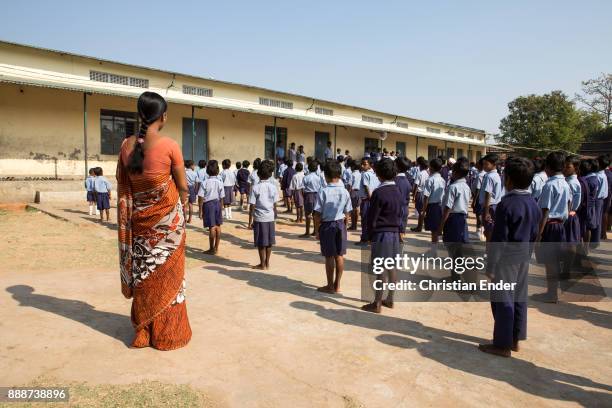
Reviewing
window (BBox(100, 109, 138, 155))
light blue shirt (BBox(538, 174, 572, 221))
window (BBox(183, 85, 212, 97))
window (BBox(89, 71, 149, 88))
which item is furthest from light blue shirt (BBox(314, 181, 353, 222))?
window (BBox(183, 85, 212, 97))

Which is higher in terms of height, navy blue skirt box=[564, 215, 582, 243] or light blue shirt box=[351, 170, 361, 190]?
light blue shirt box=[351, 170, 361, 190]

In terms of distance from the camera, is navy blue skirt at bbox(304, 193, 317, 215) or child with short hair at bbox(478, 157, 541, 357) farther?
navy blue skirt at bbox(304, 193, 317, 215)

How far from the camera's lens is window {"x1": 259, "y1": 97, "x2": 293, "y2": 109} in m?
20.4

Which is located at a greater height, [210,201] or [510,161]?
[510,161]

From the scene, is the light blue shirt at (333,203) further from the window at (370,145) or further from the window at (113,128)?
the window at (370,145)

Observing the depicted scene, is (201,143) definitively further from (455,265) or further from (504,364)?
(504,364)

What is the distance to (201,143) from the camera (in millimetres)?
17031

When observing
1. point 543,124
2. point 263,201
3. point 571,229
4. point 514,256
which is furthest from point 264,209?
point 543,124

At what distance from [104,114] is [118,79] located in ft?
5.92

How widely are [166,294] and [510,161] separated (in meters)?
3.07

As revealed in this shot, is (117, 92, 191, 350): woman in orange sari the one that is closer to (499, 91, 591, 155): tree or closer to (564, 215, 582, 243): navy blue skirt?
(564, 215, 582, 243): navy blue skirt

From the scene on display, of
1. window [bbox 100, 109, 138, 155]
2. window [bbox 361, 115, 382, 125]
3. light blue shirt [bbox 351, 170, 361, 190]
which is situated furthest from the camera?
window [bbox 361, 115, 382, 125]

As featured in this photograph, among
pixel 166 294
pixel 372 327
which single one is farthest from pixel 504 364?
pixel 166 294

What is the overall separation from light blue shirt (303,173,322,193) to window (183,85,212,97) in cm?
1060
